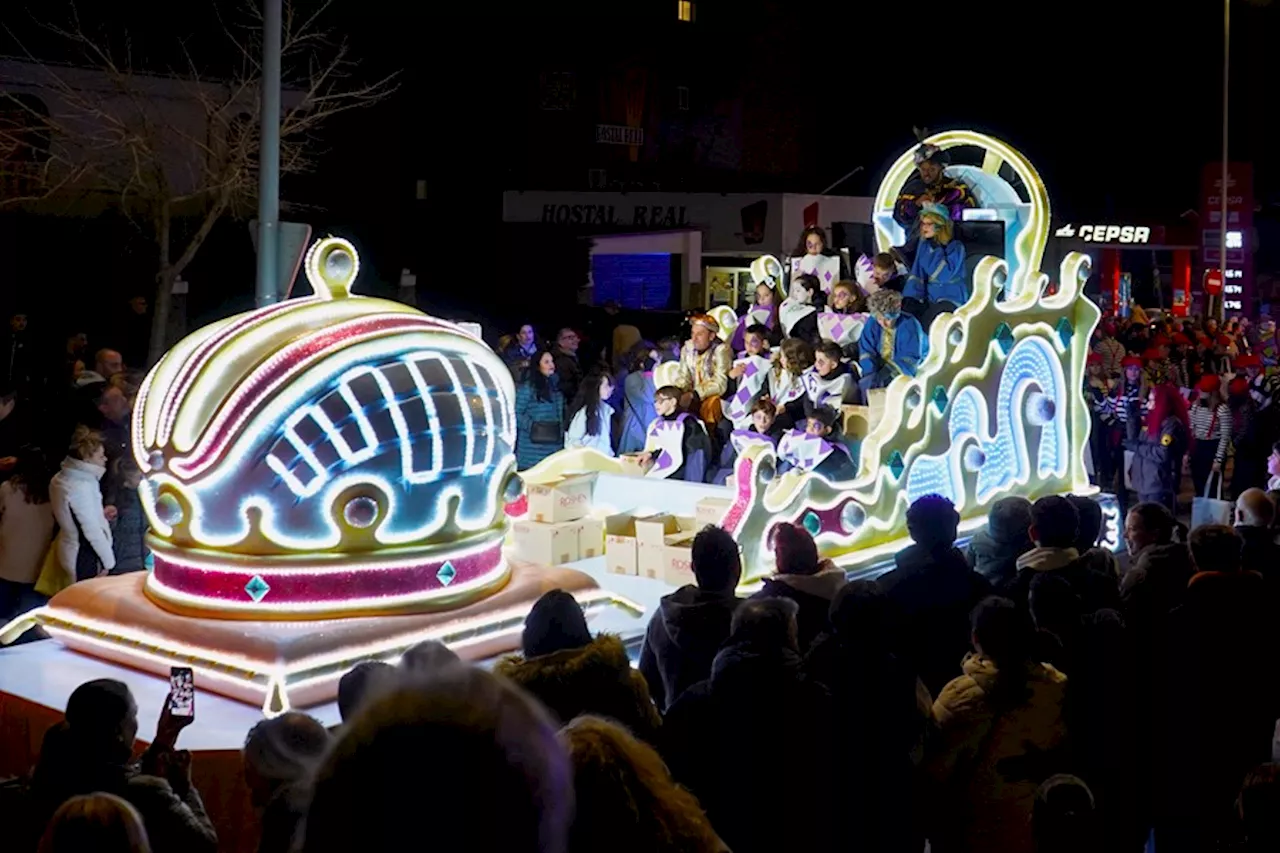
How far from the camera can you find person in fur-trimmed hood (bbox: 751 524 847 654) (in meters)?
5.71

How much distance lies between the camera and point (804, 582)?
227 inches

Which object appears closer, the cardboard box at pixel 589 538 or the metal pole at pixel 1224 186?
the cardboard box at pixel 589 538

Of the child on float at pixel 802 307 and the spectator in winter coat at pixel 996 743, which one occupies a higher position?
the child on float at pixel 802 307

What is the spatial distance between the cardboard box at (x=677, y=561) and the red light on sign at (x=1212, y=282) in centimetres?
2408

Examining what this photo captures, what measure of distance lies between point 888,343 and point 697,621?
17.7 ft

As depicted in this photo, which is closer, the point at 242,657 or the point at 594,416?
the point at 242,657

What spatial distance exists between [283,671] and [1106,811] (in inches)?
129

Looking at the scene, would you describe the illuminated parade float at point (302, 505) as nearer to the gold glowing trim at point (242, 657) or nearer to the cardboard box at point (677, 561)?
the gold glowing trim at point (242, 657)

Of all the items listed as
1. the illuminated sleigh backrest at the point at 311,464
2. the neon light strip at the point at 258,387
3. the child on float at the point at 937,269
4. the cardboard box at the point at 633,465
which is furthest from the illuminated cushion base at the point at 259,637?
the child on float at the point at 937,269

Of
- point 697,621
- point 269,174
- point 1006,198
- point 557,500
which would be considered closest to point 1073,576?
point 697,621

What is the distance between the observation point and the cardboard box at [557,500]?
9.47 meters

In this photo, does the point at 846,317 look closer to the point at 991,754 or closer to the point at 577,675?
the point at 991,754

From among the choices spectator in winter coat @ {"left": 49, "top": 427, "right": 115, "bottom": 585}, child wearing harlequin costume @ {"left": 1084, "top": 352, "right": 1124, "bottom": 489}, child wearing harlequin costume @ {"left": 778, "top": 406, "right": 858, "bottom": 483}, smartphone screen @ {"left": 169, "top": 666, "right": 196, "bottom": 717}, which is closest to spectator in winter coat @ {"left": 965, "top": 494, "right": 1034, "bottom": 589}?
child wearing harlequin costume @ {"left": 778, "top": 406, "right": 858, "bottom": 483}

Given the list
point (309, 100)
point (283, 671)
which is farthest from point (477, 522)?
point (309, 100)
